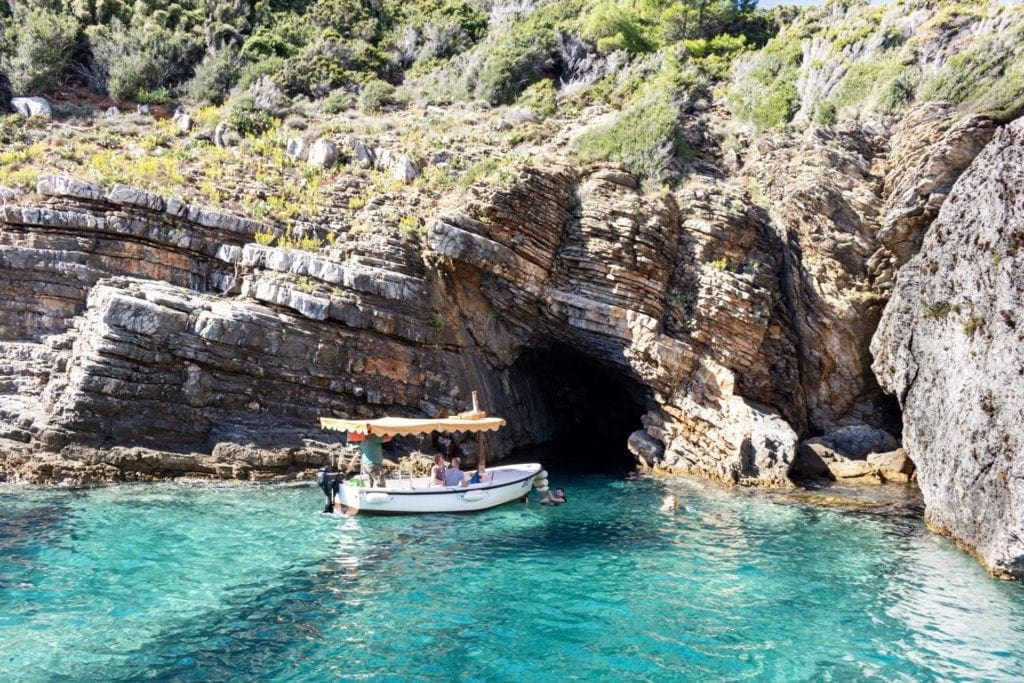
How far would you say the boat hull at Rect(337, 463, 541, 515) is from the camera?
648 inches

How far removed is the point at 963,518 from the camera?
45.8ft

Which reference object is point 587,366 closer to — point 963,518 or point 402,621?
point 963,518

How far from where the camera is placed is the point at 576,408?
105 feet

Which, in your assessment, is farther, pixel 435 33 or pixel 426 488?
pixel 435 33

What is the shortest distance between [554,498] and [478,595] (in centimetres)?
710

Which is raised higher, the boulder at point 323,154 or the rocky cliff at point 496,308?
the boulder at point 323,154

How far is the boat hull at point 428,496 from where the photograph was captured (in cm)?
1645

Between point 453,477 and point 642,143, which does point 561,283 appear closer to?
point 642,143

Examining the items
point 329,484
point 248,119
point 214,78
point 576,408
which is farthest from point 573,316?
point 214,78

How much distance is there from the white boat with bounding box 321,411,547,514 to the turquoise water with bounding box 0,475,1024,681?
49cm

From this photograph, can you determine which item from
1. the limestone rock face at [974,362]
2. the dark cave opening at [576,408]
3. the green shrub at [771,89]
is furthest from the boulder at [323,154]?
the limestone rock face at [974,362]

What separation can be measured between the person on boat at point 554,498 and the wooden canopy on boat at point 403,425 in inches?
93.5

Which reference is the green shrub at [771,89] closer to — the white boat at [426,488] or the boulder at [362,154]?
the boulder at [362,154]

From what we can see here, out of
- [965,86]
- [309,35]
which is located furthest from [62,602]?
[309,35]
